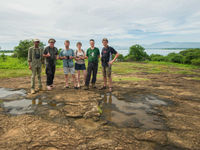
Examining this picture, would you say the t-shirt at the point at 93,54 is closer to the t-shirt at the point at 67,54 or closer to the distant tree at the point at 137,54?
the t-shirt at the point at 67,54

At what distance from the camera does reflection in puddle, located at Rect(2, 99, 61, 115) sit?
338 centimetres

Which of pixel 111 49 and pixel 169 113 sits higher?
pixel 111 49

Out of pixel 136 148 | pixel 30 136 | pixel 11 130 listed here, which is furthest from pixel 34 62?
pixel 136 148

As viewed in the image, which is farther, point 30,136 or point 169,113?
point 169,113

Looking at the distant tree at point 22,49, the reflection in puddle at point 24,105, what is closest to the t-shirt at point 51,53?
the reflection in puddle at point 24,105

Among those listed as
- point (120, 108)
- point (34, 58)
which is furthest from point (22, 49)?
point (120, 108)

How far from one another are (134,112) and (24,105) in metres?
3.12

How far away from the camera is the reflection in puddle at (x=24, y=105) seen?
3.38 metres

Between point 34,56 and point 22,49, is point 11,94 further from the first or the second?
point 22,49

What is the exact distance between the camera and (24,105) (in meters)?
3.76

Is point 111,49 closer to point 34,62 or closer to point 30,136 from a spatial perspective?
point 34,62

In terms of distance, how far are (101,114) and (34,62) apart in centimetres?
345

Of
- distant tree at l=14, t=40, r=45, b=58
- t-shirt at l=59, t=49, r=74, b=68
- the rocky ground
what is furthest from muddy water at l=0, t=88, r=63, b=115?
distant tree at l=14, t=40, r=45, b=58

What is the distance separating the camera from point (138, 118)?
314 cm
